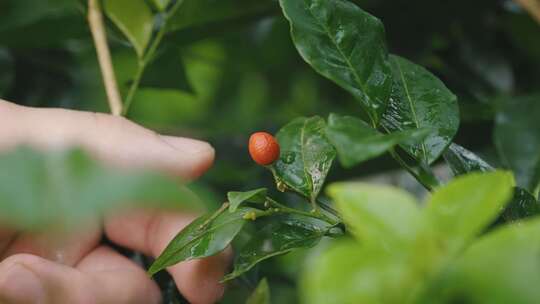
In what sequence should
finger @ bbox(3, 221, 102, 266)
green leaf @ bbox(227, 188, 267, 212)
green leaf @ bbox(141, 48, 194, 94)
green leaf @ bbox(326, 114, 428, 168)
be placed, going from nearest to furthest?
1. green leaf @ bbox(326, 114, 428, 168)
2. green leaf @ bbox(227, 188, 267, 212)
3. finger @ bbox(3, 221, 102, 266)
4. green leaf @ bbox(141, 48, 194, 94)

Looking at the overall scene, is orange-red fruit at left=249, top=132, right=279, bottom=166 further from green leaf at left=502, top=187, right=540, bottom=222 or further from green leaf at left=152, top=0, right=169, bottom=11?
green leaf at left=152, top=0, right=169, bottom=11

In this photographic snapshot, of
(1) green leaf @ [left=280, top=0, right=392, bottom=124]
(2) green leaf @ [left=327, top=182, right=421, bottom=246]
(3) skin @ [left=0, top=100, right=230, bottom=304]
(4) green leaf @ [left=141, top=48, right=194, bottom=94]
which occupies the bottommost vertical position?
(4) green leaf @ [left=141, top=48, right=194, bottom=94]

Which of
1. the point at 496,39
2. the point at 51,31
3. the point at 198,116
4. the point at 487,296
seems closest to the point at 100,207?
the point at 487,296

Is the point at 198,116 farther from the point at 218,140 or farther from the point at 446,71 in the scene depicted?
the point at 446,71

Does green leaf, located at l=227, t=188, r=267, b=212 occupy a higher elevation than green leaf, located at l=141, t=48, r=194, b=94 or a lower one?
higher

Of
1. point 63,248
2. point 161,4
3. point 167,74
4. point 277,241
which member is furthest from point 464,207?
point 167,74

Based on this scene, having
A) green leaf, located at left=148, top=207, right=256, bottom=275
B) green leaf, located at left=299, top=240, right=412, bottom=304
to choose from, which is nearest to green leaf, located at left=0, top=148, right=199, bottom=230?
green leaf, located at left=299, top=240, right=412, bottom=304

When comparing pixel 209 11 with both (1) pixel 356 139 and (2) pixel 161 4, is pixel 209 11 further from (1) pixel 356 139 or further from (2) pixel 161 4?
(1) pixel 356 139
